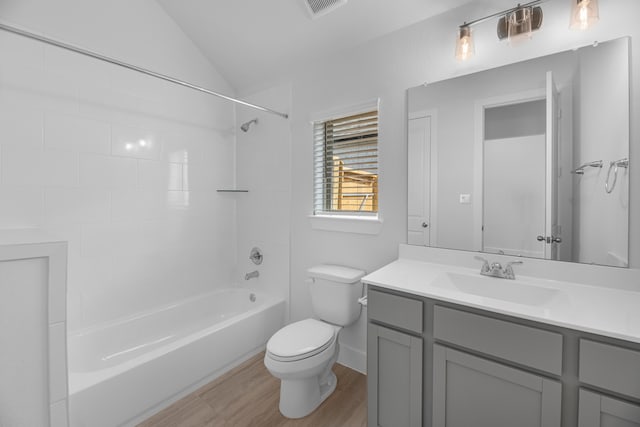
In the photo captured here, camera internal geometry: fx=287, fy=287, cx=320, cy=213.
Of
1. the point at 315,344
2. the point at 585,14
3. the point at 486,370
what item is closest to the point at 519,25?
the point at 585,14

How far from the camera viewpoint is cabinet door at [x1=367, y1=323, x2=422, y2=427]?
126cm

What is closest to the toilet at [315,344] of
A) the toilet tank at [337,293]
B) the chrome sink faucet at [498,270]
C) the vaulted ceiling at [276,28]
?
the toilet tank at [337,293]

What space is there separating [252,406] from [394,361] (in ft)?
3.25

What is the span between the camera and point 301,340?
1.65 meters

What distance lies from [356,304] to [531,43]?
1740 mm

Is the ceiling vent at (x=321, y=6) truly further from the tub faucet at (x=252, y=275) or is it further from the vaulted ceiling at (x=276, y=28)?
the tub faucet at (x=252, y=275)

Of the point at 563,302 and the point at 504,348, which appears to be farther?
the point at 563,302

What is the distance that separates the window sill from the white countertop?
42cm

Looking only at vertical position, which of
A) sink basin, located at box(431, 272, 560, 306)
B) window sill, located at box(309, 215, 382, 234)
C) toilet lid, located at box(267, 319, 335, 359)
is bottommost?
toilet lid, located at box(267, 319, 335, 359)

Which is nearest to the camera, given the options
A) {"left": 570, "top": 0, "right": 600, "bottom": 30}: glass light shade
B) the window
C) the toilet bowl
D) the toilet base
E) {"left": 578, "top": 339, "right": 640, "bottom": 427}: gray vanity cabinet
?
{"left": 578, "top": 339, "right": 640, "bottom": 427}: gray vanity cabinet

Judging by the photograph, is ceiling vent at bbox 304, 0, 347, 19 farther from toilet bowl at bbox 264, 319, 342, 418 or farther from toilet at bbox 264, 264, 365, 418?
toilet bowl at bbox 264, 319, 342, 418

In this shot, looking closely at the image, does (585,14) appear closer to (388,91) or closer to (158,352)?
(388,91)

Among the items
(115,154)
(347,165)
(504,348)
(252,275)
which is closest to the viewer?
(504,348)

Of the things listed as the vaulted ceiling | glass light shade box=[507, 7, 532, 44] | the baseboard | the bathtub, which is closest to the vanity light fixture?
glass light shade box=[507, 7, 532, 44]
